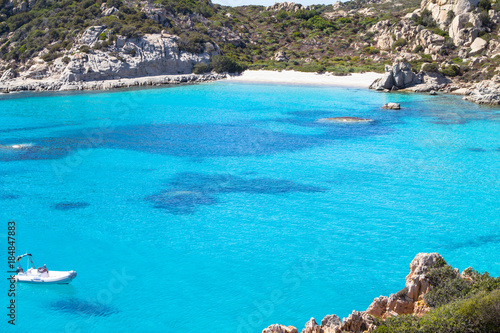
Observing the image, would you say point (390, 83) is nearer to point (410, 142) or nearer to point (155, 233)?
point (410, 142)

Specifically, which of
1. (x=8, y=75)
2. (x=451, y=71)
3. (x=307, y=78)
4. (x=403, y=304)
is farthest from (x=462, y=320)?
(x=8, y=75)

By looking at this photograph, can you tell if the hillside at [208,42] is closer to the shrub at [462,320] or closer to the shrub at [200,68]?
the shrub at [200,68]

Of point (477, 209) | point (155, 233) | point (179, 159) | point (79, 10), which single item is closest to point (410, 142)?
point (477, 209)

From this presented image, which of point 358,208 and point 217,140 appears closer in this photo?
point 358,208

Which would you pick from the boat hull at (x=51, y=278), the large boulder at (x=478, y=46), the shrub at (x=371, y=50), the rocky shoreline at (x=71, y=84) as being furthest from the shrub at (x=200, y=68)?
the boat hull at (x=51, y=278)

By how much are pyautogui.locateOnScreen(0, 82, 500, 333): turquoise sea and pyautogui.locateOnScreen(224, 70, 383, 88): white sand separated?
26.3m

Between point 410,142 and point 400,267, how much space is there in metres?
20.2

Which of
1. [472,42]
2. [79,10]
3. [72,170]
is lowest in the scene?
[72,170]

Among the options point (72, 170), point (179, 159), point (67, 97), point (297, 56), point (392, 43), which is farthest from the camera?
point (297, 56)

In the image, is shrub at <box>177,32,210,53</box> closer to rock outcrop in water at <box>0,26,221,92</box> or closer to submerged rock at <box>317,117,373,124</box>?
rock outcrop in water at <box>0,26,221,92</box>

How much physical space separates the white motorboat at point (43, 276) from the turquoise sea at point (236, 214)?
29 cm

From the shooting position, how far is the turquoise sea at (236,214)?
15.3 m

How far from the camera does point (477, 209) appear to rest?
22438 millimetres

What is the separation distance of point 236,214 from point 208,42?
208 feet
